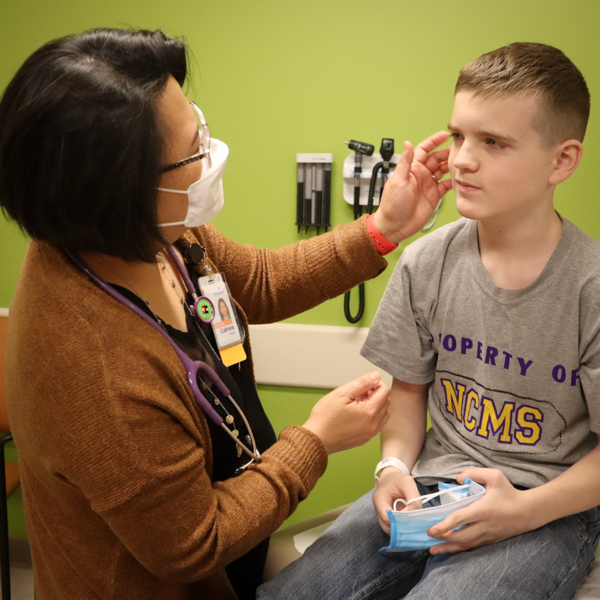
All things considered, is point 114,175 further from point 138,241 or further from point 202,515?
point 202,515

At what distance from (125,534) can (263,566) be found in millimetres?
572

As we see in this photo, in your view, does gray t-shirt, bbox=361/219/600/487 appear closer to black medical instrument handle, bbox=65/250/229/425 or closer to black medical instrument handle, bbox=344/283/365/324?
black medical instrument handle, bbox=65/250/229/425

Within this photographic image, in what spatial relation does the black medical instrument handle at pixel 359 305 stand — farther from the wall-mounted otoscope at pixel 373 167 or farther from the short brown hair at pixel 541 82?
the short brown hair at pixel 541 82

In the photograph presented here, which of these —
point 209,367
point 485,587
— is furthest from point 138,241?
point 485,587

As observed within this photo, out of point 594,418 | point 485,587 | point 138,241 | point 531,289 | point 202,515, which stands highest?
point 138,241

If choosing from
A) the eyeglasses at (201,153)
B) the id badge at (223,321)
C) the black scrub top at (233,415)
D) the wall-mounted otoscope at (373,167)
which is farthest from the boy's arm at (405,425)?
the wall-mounted otoscope at (373,167)

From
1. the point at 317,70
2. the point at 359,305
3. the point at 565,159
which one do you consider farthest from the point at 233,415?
the point at 317,70

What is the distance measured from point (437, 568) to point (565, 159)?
0.81 meters

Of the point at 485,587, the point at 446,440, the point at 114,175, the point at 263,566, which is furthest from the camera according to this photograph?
the point at 263,566

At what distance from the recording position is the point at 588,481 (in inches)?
44.2

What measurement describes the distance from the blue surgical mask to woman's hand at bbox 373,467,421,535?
0.20 feet

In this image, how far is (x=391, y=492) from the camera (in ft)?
4.11

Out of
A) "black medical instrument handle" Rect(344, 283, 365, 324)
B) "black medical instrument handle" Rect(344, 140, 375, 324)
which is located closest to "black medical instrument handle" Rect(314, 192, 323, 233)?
"black medical instrument handle" Rect(344, 140, 375, 324)

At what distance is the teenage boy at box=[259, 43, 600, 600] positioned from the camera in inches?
43.0
